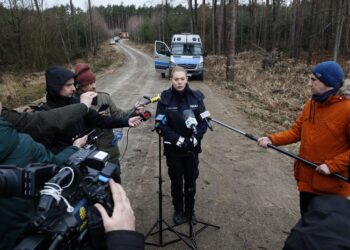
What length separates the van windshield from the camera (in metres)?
18.8

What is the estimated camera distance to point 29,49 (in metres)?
23.1

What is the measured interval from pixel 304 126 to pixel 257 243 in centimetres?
155

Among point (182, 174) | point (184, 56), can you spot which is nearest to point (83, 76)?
point (182, 174)

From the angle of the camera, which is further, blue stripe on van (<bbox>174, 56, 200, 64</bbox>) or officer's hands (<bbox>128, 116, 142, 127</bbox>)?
blue stripe on van (<bbox>174, 56, 200, 64</bbox>)

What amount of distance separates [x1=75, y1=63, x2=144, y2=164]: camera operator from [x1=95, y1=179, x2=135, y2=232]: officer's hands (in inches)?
82.0

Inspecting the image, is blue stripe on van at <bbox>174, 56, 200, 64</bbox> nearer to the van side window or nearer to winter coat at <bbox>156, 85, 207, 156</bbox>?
the van side window

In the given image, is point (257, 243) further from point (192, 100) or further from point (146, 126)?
point (146, 126)

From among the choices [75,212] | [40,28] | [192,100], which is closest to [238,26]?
[40,28]


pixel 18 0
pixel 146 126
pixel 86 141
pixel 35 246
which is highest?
pixel 18 0

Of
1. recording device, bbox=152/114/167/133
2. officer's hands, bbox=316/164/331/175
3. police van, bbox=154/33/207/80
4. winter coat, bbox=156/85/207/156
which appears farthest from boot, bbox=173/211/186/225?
police van, bbox=154/33/207/80

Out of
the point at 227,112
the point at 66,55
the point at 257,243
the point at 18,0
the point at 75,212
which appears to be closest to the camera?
the point at 75,212

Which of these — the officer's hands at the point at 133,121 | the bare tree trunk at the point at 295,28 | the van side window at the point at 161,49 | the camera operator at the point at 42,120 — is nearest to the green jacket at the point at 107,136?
the officer's hands at the point at 133,121

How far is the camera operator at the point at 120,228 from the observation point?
135cm

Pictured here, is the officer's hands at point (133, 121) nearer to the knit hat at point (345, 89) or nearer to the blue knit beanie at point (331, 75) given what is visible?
the blue knit beanie at point (331, 75)
